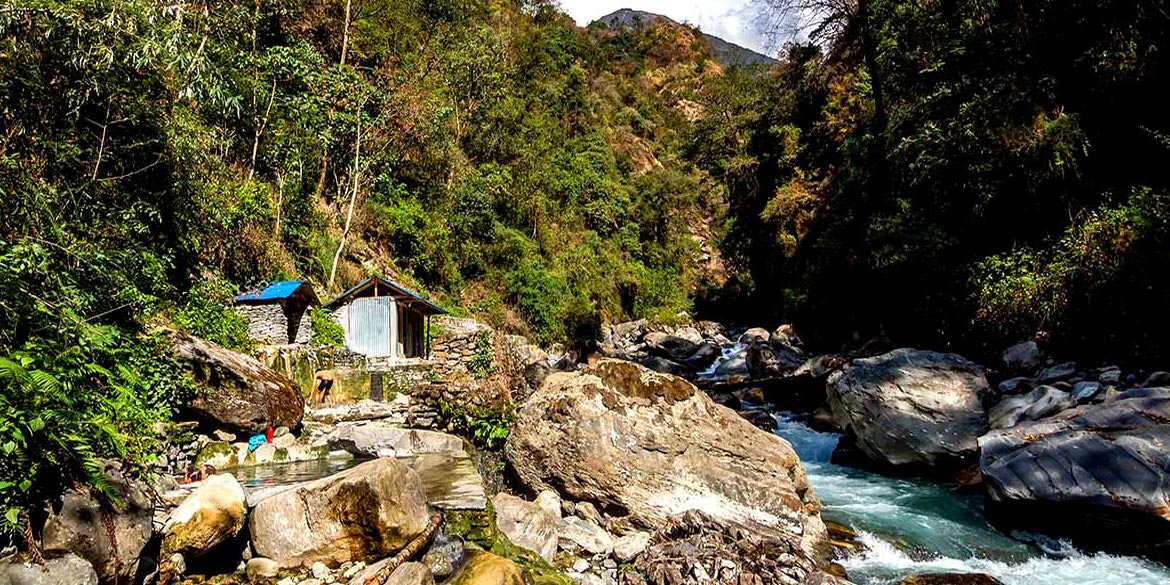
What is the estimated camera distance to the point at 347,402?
40.9 ft

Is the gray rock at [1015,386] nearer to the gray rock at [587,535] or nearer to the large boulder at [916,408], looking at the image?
the large boulder at [916,408]

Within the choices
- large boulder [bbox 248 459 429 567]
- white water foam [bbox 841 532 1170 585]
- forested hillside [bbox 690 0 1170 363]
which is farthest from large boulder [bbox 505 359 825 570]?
forested hillside [bbox 690 0 1170 363]

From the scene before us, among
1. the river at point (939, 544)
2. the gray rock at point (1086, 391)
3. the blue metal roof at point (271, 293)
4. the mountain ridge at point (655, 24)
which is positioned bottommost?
the river at point (939, 544)

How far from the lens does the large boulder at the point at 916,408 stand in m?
8.67

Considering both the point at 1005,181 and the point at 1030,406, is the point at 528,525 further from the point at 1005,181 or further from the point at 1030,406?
the point at 1005,181

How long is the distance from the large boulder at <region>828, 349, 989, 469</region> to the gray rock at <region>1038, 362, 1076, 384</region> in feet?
3.12

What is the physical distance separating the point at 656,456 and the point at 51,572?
538 centimetres

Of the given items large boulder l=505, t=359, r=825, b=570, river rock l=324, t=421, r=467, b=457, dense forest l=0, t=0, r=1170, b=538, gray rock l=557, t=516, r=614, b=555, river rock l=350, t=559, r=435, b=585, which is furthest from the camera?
river rock l=324, t=421, r=467, b=457

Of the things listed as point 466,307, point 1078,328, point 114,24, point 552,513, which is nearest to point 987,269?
point 1078,328

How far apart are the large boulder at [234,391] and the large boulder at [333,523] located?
14.5 feet

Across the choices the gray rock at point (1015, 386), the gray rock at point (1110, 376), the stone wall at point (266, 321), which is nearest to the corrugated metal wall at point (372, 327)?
the stone wall at point (266, 321)

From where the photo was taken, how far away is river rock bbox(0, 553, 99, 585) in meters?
3.38

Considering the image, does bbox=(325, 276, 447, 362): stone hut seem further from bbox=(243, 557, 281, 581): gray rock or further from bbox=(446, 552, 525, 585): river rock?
bbox=(446, 552, 525, 585): river rock

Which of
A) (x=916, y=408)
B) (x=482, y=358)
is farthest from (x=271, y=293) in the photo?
(x=916, y=408)
